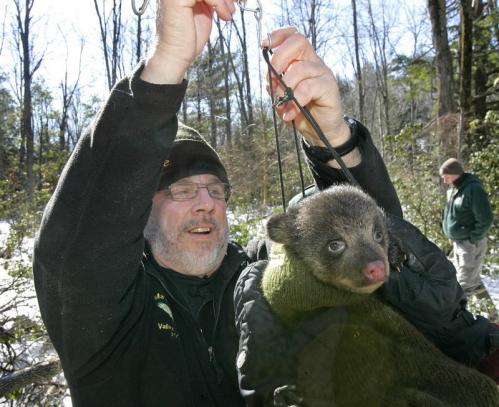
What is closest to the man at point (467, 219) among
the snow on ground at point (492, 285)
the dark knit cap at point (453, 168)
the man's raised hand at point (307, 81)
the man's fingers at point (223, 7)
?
the dark knit cap at point (453, 168)

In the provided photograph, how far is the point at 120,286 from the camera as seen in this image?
5.67 feet

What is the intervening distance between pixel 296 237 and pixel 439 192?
9729 mm

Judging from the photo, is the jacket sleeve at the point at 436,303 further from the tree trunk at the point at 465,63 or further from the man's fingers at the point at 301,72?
the tree trunk at the point at 465,63

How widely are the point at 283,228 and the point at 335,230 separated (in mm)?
214

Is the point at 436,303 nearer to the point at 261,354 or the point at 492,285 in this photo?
the point at 261,354

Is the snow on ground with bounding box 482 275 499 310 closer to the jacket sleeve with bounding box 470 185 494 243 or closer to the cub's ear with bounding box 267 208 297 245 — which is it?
the jacket sleeve with bounding box 470 185 494 243

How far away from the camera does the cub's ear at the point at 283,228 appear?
171 cm

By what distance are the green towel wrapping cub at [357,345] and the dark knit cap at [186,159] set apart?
121 cm

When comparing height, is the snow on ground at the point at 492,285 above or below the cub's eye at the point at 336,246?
below

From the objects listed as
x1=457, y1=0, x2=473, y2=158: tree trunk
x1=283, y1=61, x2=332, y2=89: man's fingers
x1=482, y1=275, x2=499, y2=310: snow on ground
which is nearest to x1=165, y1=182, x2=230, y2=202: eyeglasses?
x1=283, y1=61, x2=332, y2=89: man's fingers

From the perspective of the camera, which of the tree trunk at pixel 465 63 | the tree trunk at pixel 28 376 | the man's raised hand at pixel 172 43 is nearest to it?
the man's raised hand at pixel 172 43

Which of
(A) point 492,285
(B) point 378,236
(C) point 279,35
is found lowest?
(A) point 492,285

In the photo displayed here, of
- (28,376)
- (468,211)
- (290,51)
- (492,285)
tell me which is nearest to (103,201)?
(290,51)

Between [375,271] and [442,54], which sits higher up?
[442,54]
